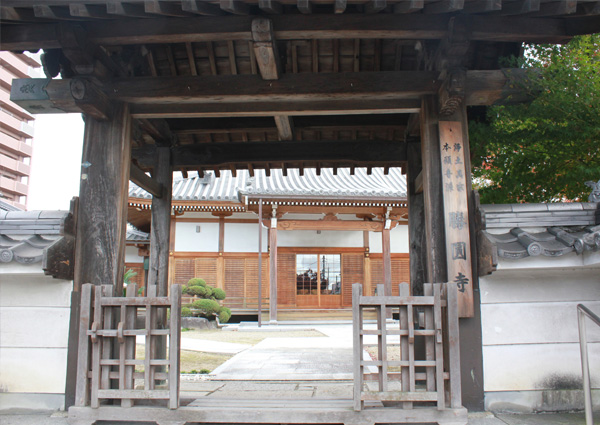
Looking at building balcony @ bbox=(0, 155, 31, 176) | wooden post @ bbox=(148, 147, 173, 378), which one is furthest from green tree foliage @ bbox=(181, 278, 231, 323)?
building balcony @ bbox=(0, 155, 31, 176)

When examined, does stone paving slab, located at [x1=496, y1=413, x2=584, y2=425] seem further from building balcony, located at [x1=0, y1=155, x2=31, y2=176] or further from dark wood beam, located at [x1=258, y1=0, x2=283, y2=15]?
building balcony, located at [x1=0, y1=155, x2=31, y2=176]

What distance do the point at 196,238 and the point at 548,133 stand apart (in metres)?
14.1

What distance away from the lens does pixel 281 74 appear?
160 inches

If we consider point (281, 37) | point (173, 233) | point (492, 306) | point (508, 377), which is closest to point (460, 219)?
point (492, 306)

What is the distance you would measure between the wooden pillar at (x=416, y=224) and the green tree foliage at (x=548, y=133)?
0.73m

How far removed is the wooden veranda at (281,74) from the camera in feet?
11.6

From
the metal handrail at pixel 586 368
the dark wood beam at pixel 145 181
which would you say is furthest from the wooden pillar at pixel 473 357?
the dark wood beam at pixel 145 181

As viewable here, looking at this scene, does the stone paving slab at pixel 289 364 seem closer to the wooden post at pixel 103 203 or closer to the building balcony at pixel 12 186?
the wooden post at pixel 103 203

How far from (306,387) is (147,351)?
2183mm

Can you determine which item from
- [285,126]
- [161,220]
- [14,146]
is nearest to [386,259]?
[161,220]

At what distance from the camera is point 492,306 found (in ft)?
12.4

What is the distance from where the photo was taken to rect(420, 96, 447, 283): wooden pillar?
12.5ft

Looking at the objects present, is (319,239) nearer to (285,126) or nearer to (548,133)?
(285,126)

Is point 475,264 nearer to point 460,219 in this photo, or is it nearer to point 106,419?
point 460,219
